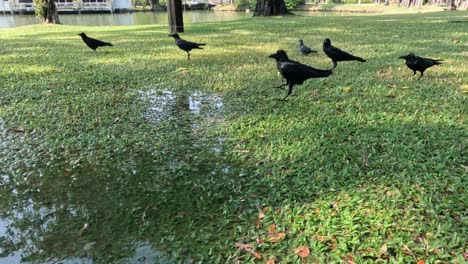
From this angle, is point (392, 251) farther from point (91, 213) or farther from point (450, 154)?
point (91, 213)

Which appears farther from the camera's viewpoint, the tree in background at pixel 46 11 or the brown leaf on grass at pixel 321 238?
the tree in background at pixel 46 11

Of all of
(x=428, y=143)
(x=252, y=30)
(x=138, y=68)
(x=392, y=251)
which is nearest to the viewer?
(x=392, y=251)

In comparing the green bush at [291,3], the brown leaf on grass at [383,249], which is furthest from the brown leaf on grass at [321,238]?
the green bush at [291,3]

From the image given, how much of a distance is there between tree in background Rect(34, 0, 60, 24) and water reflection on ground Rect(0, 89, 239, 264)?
1711 centimetres

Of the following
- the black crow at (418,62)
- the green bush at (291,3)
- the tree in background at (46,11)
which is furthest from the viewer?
the green bush at (291,3)

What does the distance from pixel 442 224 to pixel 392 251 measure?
0.42m

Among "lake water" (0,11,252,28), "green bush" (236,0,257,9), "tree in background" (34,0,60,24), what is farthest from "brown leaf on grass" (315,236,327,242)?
"green bush" (236,0,257,9)

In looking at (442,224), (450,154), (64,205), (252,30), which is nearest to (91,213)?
(64,205)

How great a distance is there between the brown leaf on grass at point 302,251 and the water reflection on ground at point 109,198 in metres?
0.67

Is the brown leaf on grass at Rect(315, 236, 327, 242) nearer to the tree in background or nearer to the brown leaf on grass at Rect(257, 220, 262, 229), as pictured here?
the brown leaf on grass at Rect(257, 220, 262, 229)

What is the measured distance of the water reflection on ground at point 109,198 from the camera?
2.22m

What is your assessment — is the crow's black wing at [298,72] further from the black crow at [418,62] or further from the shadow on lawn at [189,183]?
the black crow at [418,62]

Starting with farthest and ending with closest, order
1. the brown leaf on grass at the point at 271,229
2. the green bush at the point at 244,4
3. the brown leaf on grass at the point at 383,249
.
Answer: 1. the green bush at the point at 244,4
2. the brown leaf on grass at the point at 271,229
3. the brown leaf on grass at the point at 383,249

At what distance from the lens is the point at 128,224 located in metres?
2.42
